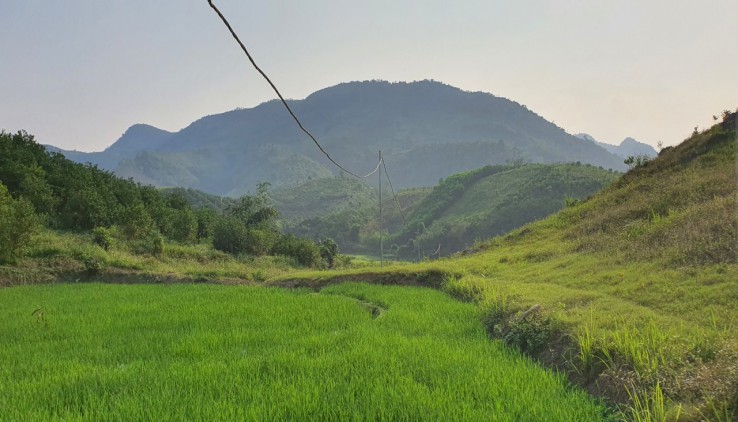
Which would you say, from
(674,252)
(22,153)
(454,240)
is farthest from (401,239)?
(674,252)

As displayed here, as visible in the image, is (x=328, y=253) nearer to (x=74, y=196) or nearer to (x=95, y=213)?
(x=95, y=213)

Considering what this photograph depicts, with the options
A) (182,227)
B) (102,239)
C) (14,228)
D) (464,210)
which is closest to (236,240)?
(182,227)

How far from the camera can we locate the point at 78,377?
4.90 m

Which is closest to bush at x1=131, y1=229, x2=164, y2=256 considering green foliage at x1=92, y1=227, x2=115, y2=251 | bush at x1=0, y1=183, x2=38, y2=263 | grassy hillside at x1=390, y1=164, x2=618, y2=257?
green foliage at x1=92, y1=227, x2=115, y2=251

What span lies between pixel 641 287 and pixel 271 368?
20.6 feet

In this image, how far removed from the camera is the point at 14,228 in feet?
48.1

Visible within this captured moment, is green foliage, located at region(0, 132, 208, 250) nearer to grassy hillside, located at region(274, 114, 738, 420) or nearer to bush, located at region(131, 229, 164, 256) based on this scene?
bush, located at region(131, 229, 164, 256)

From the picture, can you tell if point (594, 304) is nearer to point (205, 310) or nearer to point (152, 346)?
point (152, 346)

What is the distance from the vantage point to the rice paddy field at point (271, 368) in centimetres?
397

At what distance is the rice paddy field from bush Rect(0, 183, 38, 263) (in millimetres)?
6834

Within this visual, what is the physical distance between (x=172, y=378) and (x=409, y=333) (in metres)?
3.59

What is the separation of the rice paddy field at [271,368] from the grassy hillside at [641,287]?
0.53 metres

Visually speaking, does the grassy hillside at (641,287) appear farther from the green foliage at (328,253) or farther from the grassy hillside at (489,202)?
the grassy hillside at (489,202)

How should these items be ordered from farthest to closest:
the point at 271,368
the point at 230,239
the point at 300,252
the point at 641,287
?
the point at 300,252 → the point at 230,239 → the point at 641,287 → the point at 271,368
